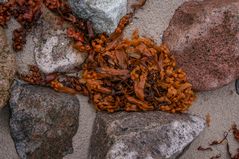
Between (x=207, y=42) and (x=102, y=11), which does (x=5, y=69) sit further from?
(x=207, y=42)

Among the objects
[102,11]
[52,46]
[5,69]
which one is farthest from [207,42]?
[5,69]

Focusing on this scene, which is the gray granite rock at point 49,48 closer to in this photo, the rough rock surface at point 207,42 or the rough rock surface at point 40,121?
the rough rock surface at point 40,121

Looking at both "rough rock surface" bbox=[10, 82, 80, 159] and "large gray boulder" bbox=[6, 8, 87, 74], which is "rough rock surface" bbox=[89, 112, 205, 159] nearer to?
"rough rock surface" bbox=[10, 82, 80, 159]

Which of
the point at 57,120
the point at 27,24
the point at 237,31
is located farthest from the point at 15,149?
the point at 237,31

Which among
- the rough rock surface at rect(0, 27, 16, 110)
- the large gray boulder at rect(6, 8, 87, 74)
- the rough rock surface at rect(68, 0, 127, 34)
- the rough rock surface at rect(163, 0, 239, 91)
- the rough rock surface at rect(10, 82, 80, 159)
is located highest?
the rough rock surface at rect(163, 0, 239, 91)

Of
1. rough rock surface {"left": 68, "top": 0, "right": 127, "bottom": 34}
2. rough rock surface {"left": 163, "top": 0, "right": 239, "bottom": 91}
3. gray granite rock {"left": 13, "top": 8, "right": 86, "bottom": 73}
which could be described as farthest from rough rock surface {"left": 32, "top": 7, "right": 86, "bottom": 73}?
rough rock surface {"left": 163, "top": 0, "right": 239, "bottom": 91}

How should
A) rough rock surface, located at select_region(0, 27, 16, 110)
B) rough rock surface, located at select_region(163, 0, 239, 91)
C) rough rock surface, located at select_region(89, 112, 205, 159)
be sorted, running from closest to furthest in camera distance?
rough rock surface, located at select_region(89, 112, 205, 159) → rough rock surface, located at select_region(0, 27, 16, 110) → rough rock surface, located at select_region(163, 0, 239, 91)
